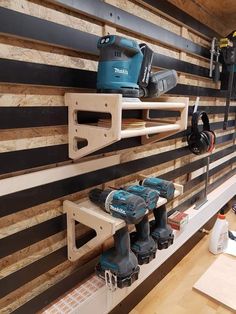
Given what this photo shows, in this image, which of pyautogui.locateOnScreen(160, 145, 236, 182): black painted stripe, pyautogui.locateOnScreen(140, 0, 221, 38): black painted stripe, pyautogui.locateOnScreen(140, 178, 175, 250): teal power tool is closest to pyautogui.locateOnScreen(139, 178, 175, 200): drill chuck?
pyautogui.locateOnScreen(140, 178, 175, 250): teal power tool

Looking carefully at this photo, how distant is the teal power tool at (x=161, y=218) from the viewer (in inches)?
48.6

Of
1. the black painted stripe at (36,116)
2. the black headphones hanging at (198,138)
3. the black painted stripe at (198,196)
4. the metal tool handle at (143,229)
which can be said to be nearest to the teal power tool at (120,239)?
the metal tool handle at (143,229)

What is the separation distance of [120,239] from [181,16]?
4.36ft

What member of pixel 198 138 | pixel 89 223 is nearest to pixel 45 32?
pixel 89 223

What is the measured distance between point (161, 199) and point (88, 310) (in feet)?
1.88

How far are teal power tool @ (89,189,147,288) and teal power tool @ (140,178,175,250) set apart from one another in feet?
0.78

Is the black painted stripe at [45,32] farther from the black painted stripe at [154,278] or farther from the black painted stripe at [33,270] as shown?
the black painted stripe at [154,278]

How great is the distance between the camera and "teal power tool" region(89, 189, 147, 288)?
94 centimetres

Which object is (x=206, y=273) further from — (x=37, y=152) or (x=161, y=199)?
(x=37, y=152)

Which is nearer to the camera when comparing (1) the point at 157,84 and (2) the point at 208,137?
(1) the point at 157,84

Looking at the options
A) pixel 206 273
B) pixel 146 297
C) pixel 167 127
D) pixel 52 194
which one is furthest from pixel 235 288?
pixel 52 194

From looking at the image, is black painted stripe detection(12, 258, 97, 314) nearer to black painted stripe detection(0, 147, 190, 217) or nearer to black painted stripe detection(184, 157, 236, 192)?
black painted stripe detection(0, 147, 190, 217)

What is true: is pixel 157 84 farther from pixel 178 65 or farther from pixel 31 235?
pixel 31 235

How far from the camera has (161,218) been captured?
130cm
